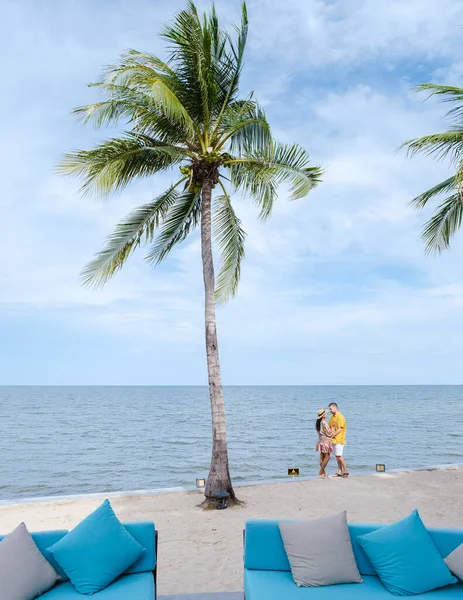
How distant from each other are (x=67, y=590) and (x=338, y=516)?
1.83m

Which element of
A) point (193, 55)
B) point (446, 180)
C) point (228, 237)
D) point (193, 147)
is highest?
point (193, 55)

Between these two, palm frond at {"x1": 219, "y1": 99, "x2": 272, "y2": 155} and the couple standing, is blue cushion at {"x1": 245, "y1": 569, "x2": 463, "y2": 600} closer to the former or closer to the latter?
the couple standing

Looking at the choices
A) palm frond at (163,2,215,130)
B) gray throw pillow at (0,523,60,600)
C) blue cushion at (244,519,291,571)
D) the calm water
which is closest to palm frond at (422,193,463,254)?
palm frond at (163,2,215,130)

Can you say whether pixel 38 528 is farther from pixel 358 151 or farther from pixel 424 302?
pixel 424 302

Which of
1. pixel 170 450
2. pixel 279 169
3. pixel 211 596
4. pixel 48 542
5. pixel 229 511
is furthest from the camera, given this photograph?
pixel 170 450

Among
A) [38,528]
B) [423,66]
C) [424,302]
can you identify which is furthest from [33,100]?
[424,302]

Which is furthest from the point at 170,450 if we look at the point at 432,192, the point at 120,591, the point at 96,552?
the point at 120,591

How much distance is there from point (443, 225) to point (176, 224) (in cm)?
452

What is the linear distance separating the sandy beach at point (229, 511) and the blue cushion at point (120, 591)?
83cm

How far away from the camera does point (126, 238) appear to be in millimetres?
8000

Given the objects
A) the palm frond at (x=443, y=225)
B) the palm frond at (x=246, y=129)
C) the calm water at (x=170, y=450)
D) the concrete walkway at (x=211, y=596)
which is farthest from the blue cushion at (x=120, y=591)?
the calm water at (x=170, y=450)

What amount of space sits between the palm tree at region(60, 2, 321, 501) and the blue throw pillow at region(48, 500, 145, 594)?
11.3 ft

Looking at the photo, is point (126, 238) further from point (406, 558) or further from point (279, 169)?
point (406, 558)

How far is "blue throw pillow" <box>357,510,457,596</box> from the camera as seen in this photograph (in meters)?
3.35
